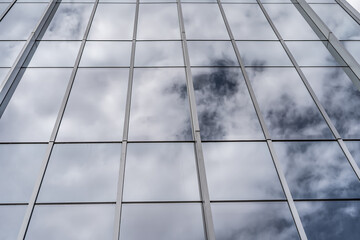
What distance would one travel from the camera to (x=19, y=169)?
9.73 m

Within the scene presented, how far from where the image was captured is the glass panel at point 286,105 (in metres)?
11.1

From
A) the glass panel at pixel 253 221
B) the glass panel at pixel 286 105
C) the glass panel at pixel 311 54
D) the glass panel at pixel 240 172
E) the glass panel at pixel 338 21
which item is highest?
the glass panel at pixel 338 21

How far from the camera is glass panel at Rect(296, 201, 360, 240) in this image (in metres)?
8.79

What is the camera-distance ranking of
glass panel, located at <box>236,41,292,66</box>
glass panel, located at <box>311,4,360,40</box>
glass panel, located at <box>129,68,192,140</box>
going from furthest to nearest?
1. glass panel, located at <box>311,4,360,40</box>
2. glass panel, located at <box>236,41,292,66</box>
3. glass panel, located at <box>129,68,192,140</box>

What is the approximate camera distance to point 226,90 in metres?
12.2

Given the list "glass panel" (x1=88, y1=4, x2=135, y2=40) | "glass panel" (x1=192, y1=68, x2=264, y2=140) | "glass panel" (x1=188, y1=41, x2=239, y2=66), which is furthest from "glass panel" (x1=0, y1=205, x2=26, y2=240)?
"glass panel" (x1=88, y1=4, x2=135, y2=40)

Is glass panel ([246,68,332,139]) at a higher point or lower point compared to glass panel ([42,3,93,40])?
lower

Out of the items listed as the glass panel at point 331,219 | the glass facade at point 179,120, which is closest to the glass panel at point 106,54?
the glass facade at point 179,120

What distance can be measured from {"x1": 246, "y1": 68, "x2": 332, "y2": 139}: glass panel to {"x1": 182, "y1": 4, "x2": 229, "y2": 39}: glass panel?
96.6 inches

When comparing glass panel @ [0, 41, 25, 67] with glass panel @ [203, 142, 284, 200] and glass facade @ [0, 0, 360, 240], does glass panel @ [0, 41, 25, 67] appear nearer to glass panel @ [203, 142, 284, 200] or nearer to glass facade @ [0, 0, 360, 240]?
glass facade @ [0, 0, 360, 240]

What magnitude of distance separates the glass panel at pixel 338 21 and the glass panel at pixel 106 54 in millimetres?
8056

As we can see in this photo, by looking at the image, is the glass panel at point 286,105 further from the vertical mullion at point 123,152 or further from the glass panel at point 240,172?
the vertical mullion at point 123,152

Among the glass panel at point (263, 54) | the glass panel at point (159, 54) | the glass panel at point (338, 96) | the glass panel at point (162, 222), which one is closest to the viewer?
the glass panel at point (162, 222)

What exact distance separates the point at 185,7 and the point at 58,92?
7.00 meters
